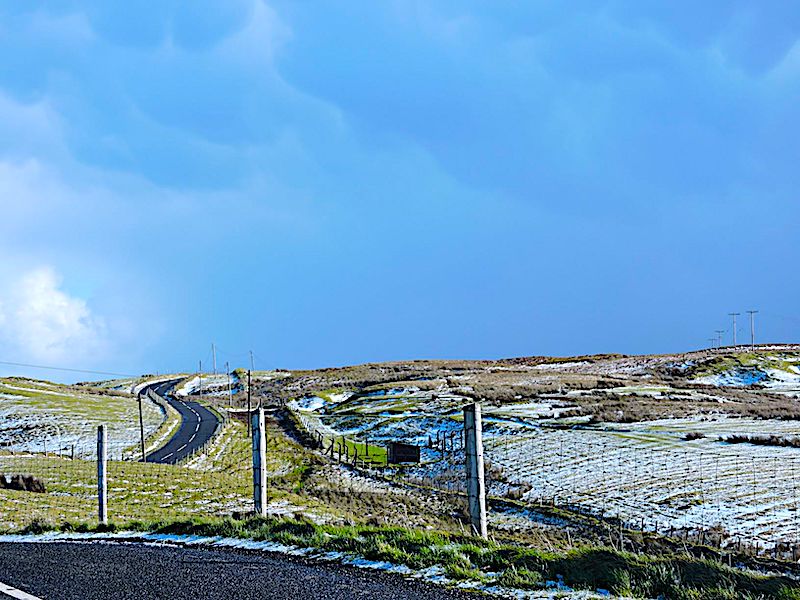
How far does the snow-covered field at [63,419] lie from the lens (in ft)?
194

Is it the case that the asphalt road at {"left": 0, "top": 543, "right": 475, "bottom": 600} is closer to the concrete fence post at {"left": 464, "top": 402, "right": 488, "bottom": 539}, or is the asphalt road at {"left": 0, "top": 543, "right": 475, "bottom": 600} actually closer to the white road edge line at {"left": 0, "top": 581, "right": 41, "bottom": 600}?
the white road edge line at {"left": 0, "top": 581, "right": 41, "bottom": 600}

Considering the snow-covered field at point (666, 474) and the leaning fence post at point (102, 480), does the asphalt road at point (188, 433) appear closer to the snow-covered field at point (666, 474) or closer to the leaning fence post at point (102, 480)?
the snow-covered field at point (666, 474)

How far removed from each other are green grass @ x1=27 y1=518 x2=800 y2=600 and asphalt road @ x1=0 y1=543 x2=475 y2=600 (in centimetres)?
71

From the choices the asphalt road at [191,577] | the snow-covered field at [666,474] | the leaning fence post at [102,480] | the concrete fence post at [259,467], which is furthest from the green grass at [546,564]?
the snow-covered field at [666,474]

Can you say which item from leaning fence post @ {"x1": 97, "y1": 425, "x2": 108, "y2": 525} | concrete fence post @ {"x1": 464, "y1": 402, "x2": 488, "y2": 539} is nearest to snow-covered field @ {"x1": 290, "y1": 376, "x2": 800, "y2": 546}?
concrete fence post @ {"x1": 464, "y1": 402, "x2": 488, "y2": 539}

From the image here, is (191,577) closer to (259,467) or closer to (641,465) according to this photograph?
(259,467)

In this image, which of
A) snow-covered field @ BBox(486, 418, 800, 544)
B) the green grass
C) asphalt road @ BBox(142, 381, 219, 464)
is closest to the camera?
the green grass

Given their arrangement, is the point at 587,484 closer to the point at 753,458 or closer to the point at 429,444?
the point at 753,458

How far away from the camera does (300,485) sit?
34281 mm

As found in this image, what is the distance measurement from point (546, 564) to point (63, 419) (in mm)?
72969

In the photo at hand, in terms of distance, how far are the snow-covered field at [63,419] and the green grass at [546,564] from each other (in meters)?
47.5

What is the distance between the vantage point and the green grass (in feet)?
27.1

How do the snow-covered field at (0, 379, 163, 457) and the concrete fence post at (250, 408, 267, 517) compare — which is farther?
the snow-covered field at (0, 379, 163, 457)

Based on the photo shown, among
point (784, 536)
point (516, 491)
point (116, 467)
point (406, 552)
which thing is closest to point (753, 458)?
point (516, 491)
